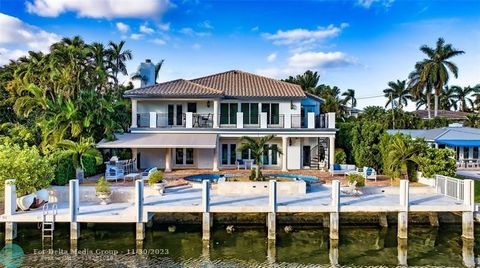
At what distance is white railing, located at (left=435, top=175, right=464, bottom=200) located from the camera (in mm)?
18359

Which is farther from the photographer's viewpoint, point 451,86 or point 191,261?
point 451,86

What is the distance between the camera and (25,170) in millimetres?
17359

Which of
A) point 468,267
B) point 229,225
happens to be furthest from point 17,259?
point 468,267

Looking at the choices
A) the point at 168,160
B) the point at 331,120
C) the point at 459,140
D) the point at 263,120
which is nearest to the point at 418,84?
the point at 459,140

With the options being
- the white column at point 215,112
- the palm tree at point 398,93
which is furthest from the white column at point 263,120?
Result: the palm tree at point 398,93

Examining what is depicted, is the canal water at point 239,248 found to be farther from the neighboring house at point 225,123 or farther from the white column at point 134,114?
the white column at point 134,114

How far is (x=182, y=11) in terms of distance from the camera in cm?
3156

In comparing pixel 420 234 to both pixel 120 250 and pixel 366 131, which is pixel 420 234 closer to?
pixel 366 131

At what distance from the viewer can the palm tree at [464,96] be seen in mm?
78625

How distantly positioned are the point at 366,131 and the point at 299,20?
1241 centimetres

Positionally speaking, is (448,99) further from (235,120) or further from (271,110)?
(235,120)

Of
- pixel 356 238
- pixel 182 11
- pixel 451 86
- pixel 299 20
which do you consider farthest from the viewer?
pixel 451 86

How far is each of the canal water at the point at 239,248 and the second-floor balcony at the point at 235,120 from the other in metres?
11.5

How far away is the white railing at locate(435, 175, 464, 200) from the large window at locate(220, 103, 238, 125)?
51.1ft
